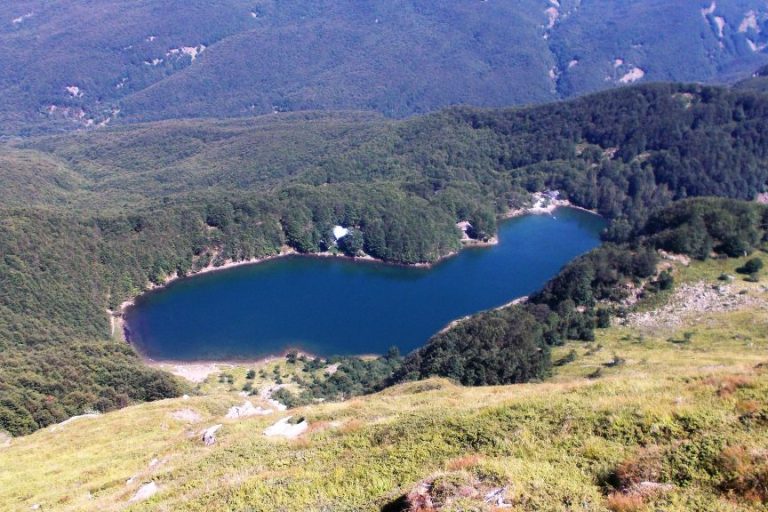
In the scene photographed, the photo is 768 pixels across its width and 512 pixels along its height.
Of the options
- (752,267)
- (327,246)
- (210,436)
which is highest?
(210,436)

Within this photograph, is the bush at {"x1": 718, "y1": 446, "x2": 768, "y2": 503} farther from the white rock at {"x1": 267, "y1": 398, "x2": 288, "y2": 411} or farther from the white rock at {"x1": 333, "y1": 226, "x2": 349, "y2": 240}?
the white rock at {"x1": 333, "y1": 226, "x2": 349, "y2": 240}

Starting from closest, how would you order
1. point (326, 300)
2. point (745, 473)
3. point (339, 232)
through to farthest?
point (745, 473) < point (326, 300) < point (339, 232)

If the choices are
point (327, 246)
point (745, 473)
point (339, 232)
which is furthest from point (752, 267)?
point (327, 246)

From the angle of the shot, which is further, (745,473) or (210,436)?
(210,436)

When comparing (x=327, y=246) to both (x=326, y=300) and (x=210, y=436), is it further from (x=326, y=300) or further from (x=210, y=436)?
(x=210, y=436)

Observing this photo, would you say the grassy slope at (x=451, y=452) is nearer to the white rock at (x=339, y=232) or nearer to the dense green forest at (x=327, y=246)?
the dense green forest at (x=327, y=246)

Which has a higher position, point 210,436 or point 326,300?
point 210,436

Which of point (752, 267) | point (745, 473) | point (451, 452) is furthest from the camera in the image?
point (752, 267)

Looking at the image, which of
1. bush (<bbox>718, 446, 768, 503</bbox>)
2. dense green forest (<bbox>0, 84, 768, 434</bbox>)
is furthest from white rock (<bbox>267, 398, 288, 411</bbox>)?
bush (<bbox>718, 446, 768, 503</bbox>)

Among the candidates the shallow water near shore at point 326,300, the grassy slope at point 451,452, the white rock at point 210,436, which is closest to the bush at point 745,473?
the grassy slope at point 451,452
